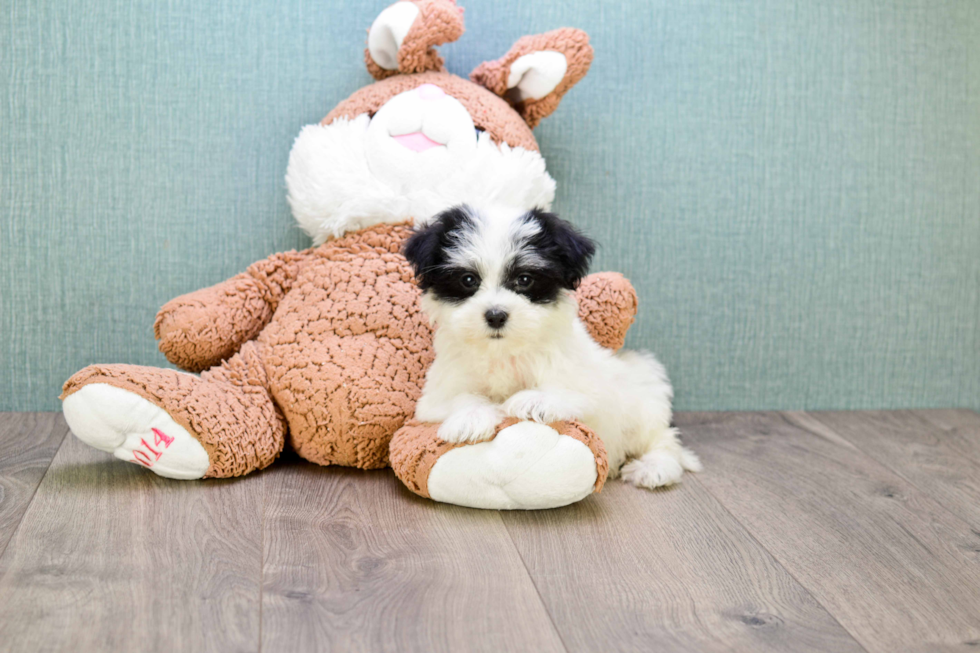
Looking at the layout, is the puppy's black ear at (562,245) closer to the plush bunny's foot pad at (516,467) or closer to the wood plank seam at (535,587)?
the plush bunny's foot pad at (516,467)

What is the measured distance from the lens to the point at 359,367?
1.74 meters

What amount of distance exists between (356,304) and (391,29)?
0.61 meters

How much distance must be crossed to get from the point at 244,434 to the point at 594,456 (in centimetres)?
69

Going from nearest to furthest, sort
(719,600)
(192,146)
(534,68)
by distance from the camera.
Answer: (719,600), (534,68), (192,146)

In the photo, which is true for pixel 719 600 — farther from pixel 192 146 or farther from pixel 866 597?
pixel 192 146

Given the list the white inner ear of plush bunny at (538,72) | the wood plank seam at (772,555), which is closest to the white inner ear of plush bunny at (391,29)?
the white inner ear of plush bunny at (538,72)

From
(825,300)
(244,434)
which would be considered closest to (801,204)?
(825,300)

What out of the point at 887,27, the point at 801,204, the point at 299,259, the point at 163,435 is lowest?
the point at 163,435

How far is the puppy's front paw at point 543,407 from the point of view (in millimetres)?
1536

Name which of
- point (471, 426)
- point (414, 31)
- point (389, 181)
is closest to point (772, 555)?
point (471, 426)

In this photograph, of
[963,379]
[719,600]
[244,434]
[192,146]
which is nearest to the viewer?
[719,600]

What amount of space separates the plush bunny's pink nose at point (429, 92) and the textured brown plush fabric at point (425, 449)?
704mm

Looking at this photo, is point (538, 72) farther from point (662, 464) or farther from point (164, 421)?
point (164, 421)

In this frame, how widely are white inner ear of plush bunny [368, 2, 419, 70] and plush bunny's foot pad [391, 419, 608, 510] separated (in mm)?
901
